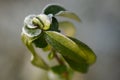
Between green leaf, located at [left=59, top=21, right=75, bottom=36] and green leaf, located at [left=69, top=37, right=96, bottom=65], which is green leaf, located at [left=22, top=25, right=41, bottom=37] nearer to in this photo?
green leaf, located at [left=69, top=37, right=96, bottom=65]

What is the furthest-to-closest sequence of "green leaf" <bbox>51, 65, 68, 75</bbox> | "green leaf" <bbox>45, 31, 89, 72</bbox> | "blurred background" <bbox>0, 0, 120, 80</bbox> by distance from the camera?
"blurred background" <bbox>0, 0, 120, 80</bbox>, "green leaf" <bbox>51, 65, 68, 75</bbox>, "green leaf" <bbox>45, 31, 89, 72</bbox>

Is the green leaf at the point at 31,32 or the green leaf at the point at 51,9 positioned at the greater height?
the green leaf at the point at 51,9

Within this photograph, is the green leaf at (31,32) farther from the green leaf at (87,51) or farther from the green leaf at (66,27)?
the green leaf at (66,27)

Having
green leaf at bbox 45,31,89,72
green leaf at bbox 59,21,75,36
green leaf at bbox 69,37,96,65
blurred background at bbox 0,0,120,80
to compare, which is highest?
green leaf at bbox 45,31,89,72

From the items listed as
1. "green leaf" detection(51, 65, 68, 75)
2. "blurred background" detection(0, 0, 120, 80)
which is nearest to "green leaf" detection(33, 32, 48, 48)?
"green leaf" detection(51, 65, 68, 75)

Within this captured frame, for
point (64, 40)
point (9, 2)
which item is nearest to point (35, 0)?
point (9, 2)

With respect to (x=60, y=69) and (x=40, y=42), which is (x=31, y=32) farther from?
(x=60, y=69)

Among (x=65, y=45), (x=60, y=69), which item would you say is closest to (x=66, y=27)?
(x=60, y=69)

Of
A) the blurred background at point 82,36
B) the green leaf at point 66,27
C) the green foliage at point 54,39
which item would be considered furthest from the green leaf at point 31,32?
the blurred background at point 82,36

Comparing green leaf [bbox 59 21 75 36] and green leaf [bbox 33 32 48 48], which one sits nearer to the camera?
green leaf [bbox 33 32 48 48]

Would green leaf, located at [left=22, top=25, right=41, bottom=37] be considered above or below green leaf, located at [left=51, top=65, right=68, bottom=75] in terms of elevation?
above
